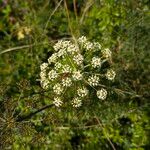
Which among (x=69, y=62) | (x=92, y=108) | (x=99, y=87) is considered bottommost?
(x=92, y=108)

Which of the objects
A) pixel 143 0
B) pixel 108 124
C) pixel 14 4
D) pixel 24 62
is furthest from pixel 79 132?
pixel 14 4

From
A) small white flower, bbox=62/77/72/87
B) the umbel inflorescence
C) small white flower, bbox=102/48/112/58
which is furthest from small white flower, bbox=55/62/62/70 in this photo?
small white flower, bbox=102/48/112/58

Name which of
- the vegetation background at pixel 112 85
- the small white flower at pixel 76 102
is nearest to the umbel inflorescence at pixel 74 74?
the small white flower at pixel 76 102

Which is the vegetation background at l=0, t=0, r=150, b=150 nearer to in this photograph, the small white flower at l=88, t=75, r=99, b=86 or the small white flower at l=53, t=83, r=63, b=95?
the small white flower at l=53, t=83, r=63, b=95

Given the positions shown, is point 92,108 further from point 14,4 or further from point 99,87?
point 14,4

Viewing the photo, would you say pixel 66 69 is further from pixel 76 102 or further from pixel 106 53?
pixel 106 53

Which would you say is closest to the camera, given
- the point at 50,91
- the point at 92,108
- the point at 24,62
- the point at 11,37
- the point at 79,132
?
the point at 50,91

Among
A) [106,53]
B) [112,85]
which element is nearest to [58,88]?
[106,53]
